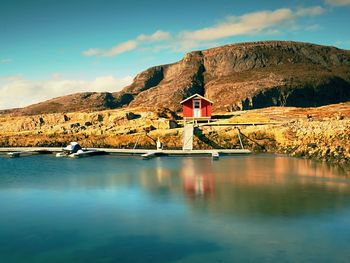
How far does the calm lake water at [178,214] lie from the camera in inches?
688

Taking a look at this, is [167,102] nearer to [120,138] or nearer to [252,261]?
[120,138]

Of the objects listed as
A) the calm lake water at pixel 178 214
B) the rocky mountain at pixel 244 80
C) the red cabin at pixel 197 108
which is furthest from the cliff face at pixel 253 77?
the calm lake water at pixel 178 214

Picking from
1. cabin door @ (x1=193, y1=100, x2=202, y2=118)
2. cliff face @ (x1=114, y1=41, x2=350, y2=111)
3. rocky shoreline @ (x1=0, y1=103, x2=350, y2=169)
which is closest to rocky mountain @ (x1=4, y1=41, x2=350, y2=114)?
cliff face @ (x1=114, y1=41, x2=350, y2=111)

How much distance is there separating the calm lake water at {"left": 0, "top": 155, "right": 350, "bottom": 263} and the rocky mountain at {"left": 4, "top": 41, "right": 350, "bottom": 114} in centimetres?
8297

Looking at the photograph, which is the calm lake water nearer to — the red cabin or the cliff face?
the red cabin

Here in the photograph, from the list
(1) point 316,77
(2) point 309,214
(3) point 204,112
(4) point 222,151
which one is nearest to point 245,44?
(1) point 316,77

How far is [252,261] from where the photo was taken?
53.3 feet

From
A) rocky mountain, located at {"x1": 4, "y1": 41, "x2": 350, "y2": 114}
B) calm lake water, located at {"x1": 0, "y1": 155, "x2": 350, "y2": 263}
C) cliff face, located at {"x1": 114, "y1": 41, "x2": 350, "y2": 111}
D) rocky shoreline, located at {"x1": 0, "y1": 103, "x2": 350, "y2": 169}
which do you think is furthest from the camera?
rocky mountain, located at {"x1": 4, "y1": 41, "x2": 350, "y2": 114}

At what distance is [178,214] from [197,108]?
1715 inches

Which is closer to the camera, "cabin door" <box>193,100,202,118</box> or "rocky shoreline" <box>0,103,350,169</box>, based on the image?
"rocky shoreline" <box>0,103,350,169</box>

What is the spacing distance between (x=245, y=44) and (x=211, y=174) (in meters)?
142

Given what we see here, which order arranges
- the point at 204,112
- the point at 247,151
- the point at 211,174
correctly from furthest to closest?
the point at 204,112 < the point at 247,151 < the point at 211,174

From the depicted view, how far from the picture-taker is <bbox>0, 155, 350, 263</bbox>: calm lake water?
17484mm

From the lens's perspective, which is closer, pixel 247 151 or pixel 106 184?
pixel 106 184
